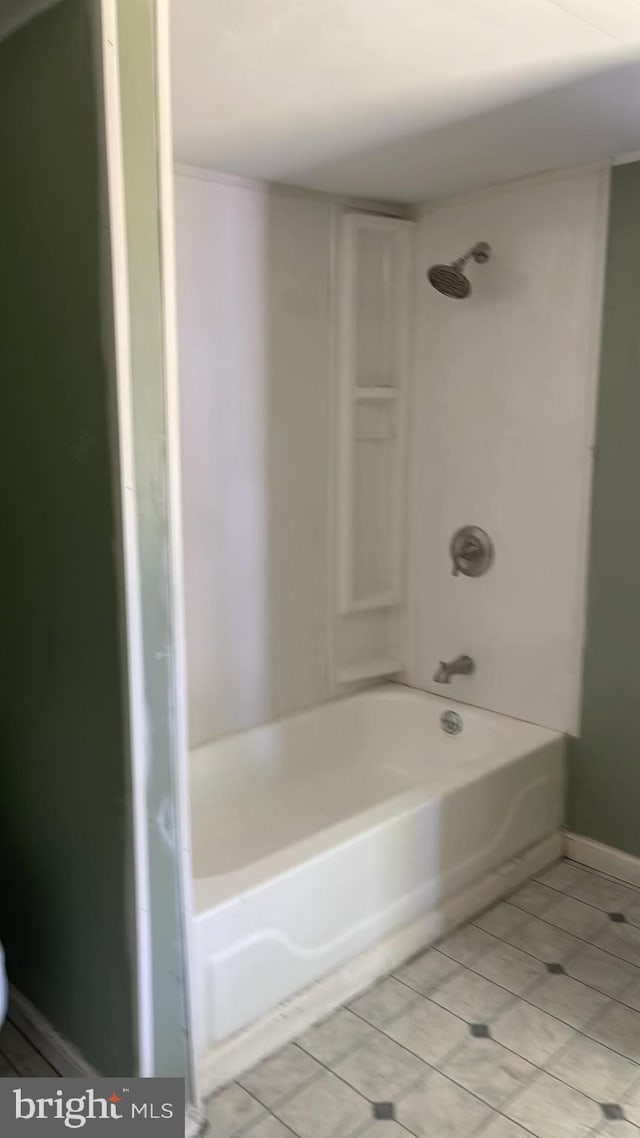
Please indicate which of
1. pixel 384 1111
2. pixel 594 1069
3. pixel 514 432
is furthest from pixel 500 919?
pixel 514 432

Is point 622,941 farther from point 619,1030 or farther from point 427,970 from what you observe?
point 427,970

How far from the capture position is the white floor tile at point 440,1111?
1746 millimetres

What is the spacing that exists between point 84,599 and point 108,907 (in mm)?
584

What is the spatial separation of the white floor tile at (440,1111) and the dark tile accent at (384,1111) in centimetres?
1

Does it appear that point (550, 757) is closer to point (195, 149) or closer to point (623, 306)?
point (623, 306)

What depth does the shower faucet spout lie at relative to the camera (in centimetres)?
291

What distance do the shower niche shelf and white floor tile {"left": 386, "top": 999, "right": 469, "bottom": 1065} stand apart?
1186 mm

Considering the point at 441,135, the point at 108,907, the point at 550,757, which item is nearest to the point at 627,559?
the point at 550,757

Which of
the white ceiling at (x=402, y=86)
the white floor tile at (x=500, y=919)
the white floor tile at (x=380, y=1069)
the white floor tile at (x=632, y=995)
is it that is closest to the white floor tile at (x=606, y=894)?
the white floor tile at (x=500, y=919)

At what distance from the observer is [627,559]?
254cm

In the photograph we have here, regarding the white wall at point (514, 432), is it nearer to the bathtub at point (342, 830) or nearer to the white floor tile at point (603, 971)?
the bathtub at point (342, 830)

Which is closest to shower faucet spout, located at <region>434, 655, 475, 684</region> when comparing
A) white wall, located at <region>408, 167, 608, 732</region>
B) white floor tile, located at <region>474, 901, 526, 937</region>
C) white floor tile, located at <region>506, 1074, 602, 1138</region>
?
white wall, located at <region>408, 167, 608, 732</region>

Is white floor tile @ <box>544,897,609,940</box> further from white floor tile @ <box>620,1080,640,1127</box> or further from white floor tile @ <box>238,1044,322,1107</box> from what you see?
white floor tile @ <box>238,1044,322,1107</box>

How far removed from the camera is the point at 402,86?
1.84 meters
